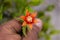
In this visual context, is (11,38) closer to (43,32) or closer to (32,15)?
(32,15)

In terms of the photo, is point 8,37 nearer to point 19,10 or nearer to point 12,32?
point 12,32

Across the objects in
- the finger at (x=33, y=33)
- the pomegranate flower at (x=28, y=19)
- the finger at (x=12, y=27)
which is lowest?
the finger at (x=33, y=33)

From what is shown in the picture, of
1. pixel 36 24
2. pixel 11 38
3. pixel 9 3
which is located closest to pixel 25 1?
pixel 9 3

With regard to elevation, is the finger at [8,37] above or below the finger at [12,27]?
below

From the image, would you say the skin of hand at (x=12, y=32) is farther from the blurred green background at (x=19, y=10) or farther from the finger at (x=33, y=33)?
the blurred green background at (x=19, y=10)

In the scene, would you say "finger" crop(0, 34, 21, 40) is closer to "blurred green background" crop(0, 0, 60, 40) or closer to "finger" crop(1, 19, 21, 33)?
"finger" crop(1, 19, 21, 33)

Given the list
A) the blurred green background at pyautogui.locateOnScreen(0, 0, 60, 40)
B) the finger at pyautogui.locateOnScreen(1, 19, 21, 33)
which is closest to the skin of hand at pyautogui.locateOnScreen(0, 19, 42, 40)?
the finger at pyautogui.locateOnScreen(1, 19, 21, 33)

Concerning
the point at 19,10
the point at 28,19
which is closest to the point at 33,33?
the point at 28,19

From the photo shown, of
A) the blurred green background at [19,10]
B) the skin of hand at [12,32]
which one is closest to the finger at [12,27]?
the skin of hand at [12,32]

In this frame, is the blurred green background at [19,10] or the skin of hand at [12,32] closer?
the skin of hand at [12,32]
